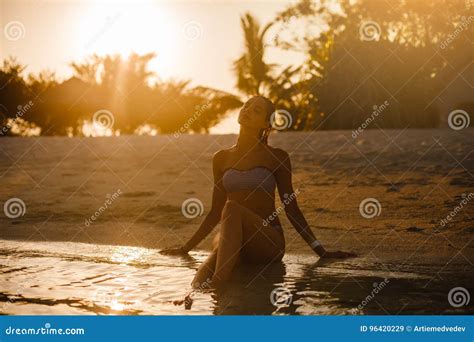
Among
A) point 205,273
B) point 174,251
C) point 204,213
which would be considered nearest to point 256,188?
point 205,273

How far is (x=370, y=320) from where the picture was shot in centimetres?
489

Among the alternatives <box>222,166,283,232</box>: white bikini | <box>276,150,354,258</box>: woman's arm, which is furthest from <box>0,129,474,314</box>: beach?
<box>222,166,283,232</box>: white bikini

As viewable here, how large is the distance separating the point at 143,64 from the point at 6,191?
2188cm

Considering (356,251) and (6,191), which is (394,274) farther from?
(6,191)

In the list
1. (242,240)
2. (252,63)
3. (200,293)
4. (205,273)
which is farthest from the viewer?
(252,63)

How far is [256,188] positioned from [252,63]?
2185 centimetres

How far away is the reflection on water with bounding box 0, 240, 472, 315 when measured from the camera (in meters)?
5.23

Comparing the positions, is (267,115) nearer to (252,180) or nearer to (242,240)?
(252,180)

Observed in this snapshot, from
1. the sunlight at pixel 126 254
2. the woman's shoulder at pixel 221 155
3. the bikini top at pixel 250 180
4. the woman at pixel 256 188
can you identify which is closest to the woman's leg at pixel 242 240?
the woman at pixel 256 188

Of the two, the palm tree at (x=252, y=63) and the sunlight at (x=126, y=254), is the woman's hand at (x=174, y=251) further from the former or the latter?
the palm tree at (x=252, y=63)

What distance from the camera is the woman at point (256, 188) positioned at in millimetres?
6086

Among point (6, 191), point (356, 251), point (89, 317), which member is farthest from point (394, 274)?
point (6, 191)

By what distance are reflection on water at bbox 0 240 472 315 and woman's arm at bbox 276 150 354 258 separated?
25 cm

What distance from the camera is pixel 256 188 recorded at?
627 cm
